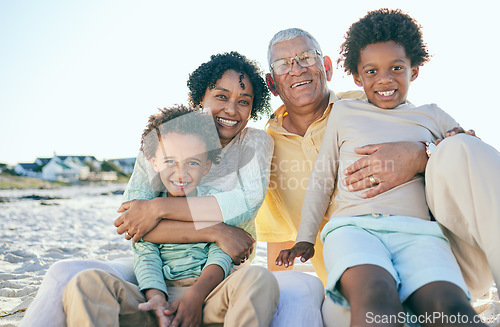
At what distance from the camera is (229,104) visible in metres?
3.11

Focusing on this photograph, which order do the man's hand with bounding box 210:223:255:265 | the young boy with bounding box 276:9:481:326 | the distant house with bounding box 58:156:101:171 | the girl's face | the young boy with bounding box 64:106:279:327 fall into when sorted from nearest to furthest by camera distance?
the young boy with bounding box 276:9:481:326 → the young boy with bounding box 64:106:279:327 → the man's hand with bounding box 210:223:255:265 → the girl's face → the distant house with bounding box 58:156:101:171

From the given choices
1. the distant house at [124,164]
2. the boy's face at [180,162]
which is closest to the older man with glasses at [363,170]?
the boy's face at [180,162]

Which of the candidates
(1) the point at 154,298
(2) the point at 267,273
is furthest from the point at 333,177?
(1) the point at 154,298

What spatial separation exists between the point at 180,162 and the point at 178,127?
10.4 inches

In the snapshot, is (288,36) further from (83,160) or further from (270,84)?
(83,160)

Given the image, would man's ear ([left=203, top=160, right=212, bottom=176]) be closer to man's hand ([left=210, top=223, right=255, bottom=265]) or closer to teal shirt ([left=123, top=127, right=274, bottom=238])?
teal shirt ([left=123, top=127, right=274, bottom=238])

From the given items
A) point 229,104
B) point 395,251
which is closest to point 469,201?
point 395,251

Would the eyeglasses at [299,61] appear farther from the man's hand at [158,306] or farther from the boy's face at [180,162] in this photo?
the man's hand at [158,306]

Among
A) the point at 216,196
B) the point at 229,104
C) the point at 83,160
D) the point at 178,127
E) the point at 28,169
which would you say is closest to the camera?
the point at 216,196

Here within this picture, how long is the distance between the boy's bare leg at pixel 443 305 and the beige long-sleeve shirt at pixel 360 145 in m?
0.57

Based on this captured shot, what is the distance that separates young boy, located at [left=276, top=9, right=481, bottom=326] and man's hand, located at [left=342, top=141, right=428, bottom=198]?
0.04 m

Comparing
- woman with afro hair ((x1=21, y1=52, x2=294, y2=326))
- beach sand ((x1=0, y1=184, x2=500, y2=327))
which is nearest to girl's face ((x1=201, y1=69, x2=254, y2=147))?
woman with afro hair ((x1=21, y1=52, x2=294, y2=326))

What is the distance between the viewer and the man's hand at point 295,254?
2.34m

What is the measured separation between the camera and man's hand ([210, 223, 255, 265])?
2.29m
